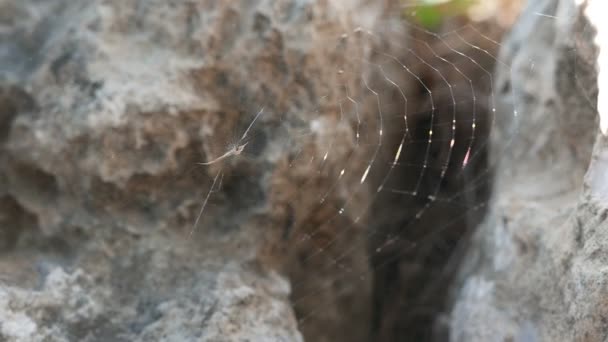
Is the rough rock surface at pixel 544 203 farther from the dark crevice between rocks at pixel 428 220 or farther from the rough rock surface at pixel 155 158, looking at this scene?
the rough rock surface at pixel 155 158

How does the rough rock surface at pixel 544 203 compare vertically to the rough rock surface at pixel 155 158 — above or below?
below

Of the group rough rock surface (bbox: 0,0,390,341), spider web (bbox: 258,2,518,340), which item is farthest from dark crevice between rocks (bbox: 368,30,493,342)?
rough rock surface (bbox: 0,0,390,341)

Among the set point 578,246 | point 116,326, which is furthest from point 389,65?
point 116,326

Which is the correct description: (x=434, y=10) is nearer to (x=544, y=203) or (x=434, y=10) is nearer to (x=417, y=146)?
(x=417, y=146)

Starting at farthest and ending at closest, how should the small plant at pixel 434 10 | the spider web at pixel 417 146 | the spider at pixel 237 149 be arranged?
1. the small plant at pixel 434 10
2. the spider web at pixel 417 146
3. the spider at pixel 237 149

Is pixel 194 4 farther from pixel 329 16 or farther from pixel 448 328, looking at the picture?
pixel 448 328

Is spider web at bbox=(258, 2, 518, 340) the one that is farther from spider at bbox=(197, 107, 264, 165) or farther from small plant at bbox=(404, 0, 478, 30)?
spider at bbox=(197, 107, 264, 165)

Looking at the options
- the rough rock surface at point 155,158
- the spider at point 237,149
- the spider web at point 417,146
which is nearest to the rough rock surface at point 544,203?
the spider web at point 417,146

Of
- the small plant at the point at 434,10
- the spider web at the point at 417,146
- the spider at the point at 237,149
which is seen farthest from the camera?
the small plant at the point at 434,10
